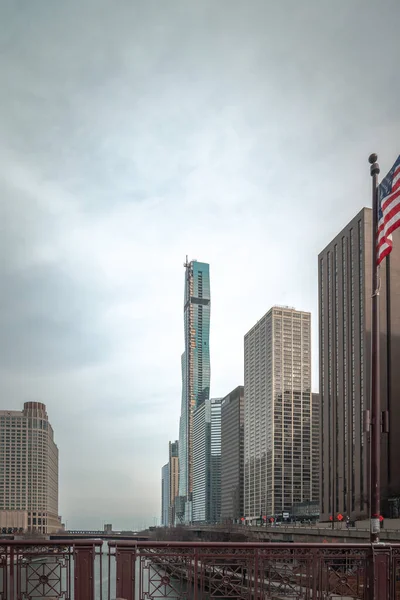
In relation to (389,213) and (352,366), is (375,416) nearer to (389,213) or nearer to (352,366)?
(389,213)

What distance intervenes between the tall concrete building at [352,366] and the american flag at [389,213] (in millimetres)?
71893

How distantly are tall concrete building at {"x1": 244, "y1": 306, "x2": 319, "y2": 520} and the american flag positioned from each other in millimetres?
144385

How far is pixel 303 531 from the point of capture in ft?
221

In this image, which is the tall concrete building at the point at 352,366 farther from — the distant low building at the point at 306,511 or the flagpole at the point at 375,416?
the flagpole at the point at 375,416

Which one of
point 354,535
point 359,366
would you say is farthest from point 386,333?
point 354,535

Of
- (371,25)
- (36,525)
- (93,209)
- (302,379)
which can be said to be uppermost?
(371,25)

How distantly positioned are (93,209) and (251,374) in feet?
481

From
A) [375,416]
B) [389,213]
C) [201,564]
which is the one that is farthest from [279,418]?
[201,564]

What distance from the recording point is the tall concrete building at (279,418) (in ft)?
508

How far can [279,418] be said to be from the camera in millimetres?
159750

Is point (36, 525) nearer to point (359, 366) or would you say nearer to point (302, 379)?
point (302, 379)

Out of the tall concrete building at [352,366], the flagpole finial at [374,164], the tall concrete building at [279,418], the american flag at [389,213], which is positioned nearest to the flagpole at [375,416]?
the flagpole finial at [374,164]

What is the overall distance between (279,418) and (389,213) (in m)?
152

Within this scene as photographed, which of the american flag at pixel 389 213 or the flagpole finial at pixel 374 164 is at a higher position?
the flagpole finial at pixel 374 164
